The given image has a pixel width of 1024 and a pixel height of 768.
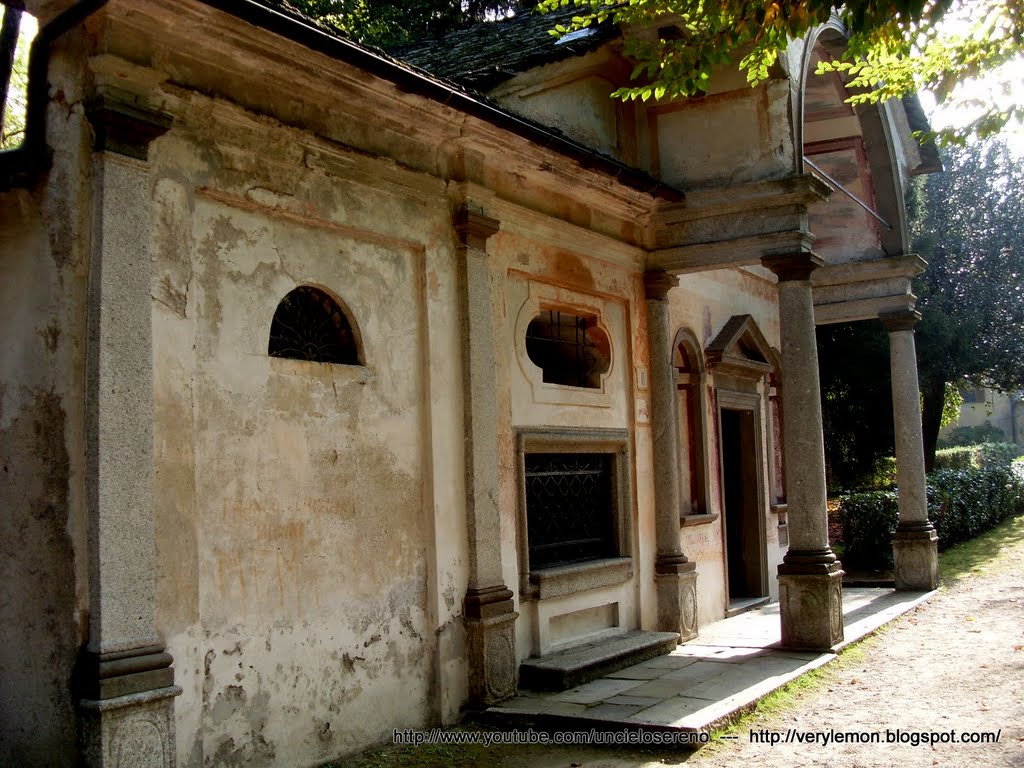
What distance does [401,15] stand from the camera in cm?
1642

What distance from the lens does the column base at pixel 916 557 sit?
12.4 meters

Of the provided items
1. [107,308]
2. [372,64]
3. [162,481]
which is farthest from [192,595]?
[372,64]

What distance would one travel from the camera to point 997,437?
151ft

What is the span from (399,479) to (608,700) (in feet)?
7.07

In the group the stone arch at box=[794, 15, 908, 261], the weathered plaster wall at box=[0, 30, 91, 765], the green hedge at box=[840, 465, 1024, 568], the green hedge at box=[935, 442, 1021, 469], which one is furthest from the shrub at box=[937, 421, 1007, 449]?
the weathered plaster wall at box=[0, 30, 91, 765]

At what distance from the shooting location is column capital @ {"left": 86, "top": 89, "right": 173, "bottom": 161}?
15.1ft

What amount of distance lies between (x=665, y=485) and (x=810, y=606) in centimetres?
168

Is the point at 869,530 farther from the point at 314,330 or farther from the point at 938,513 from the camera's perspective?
the point at 314,330

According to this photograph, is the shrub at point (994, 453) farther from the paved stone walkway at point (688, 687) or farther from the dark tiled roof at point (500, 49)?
the dark tiled roof at point (500, 49)

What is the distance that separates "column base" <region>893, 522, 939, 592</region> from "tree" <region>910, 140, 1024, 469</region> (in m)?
9.12

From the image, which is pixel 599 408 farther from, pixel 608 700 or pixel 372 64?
pixel 372 64

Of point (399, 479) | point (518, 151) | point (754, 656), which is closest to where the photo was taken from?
point (399, 479)

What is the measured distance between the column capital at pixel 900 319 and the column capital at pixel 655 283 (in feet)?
15.2

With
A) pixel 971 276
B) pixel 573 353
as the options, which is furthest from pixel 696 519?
pixel 971 276
